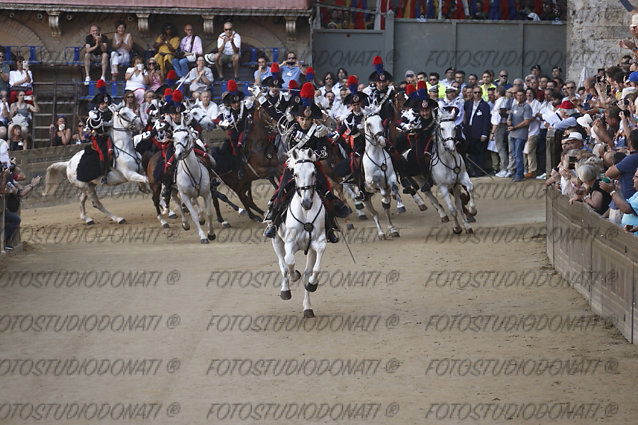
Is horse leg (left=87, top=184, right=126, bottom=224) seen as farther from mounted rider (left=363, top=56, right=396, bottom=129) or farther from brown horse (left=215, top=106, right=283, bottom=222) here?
mounted rider (left=363, top=56, right=396, bottom=129)

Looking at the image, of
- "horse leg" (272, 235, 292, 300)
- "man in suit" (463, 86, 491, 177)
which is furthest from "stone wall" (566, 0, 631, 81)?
"horse leg" (272, 235, 292, 300)

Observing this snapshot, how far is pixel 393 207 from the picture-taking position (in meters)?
23.9

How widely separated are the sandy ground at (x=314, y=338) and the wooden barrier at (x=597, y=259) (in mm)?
246

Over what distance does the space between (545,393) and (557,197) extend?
6.67 meters

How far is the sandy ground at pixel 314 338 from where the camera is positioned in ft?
33.1

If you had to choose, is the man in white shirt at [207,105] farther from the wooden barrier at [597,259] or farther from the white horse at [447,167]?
the wooden barrier at [597,259]

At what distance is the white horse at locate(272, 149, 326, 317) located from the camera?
13.2 meters

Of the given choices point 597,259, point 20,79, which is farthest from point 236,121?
point 597,259

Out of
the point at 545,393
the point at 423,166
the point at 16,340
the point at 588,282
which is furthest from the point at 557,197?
the point at 16,340

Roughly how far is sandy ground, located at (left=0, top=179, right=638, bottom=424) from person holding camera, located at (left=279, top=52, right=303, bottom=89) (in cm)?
967

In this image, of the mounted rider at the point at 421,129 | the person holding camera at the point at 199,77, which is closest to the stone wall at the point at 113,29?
the person holding camera at the point at 199,77

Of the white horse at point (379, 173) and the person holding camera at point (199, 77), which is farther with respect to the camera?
the person holding camera at point (199, 77)

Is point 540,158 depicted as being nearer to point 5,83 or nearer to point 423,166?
point 423,166

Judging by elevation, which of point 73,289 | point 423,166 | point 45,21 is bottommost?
point 73,289
